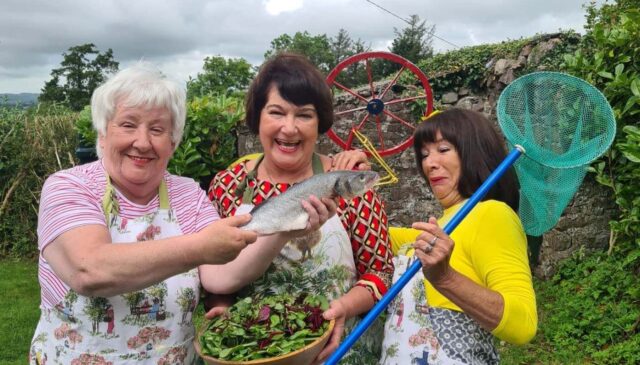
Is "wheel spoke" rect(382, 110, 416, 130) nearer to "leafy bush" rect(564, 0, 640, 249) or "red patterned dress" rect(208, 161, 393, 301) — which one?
"leafy bush" rect(564, 0, 640, 249)

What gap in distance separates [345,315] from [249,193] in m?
0.68

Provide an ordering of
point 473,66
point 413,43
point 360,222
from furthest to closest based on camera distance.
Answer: point 413,43
point 473,66
point 360,222

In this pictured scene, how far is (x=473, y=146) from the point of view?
233 cm

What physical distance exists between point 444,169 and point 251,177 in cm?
85

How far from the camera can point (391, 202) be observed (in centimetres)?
872

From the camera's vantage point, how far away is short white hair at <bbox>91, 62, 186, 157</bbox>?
2053 mm

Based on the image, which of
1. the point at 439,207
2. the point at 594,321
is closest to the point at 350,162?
the point at 594,321

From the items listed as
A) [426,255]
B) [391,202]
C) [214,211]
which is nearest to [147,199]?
[214,211]

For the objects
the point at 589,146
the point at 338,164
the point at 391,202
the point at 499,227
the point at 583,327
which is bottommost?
the point at 583,327

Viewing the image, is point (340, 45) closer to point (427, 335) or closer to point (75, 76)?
point (75, 76)

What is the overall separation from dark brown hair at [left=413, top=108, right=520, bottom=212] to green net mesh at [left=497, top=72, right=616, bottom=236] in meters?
0.07

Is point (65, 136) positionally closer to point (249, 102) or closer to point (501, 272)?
point (249, 102)

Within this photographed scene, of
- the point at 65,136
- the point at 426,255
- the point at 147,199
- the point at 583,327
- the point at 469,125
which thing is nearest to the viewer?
the point at 426,255

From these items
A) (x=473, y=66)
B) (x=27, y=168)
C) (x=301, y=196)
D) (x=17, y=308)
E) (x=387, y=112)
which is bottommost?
(x=17, y=308)
